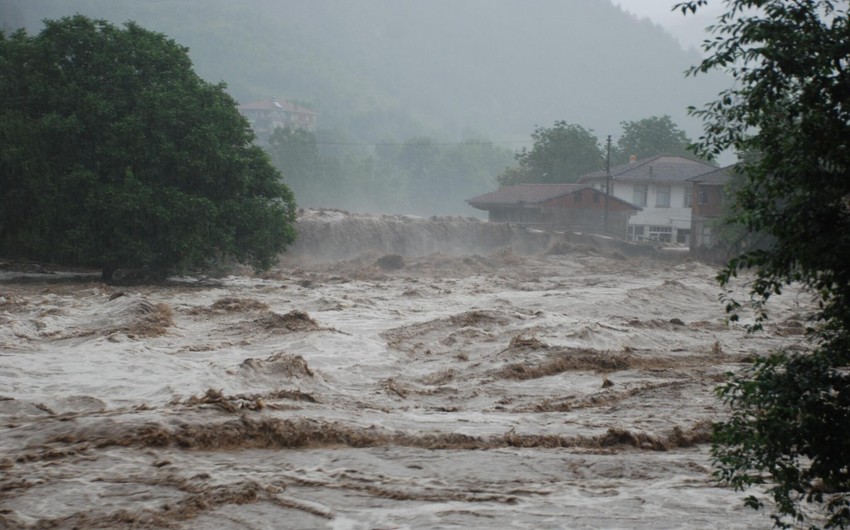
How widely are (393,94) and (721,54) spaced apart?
190 metres

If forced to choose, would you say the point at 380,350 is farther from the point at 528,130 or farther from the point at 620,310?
the point at 528,130

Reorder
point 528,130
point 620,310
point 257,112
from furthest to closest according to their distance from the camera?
point 528,130
point 257,112
point 620,310

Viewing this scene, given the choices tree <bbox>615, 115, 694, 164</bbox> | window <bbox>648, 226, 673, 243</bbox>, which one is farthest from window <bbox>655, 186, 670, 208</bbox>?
tree <bbox>615, 115, 694, 164</bbox>

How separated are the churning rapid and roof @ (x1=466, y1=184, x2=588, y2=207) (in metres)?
34.7

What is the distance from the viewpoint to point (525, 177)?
3167 inches

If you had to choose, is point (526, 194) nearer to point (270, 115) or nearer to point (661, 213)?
point (661, 213)

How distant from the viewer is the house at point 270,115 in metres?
134

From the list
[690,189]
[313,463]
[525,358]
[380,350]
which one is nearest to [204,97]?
[380,350]

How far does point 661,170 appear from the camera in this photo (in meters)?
A: 67.2

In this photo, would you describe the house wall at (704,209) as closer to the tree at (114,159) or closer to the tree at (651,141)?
the tree at (651,141)

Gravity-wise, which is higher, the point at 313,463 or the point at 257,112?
the point at 257,112

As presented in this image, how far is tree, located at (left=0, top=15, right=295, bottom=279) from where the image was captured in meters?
28.3

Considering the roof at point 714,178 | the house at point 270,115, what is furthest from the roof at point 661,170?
the house at point 270,115

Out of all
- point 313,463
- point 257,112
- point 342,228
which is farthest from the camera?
point 257,112
